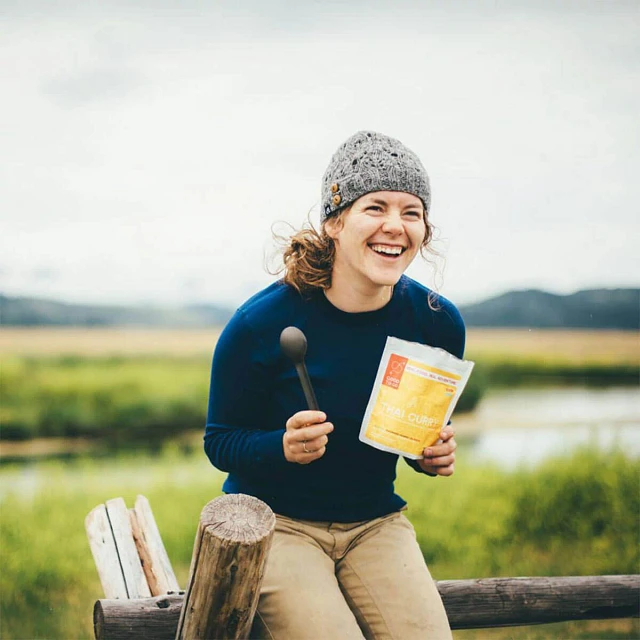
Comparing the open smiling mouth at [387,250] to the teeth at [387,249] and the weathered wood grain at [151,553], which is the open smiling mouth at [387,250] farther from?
the weathered wood grain at [151,553]

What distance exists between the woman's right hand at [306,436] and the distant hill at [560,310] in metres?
3.75

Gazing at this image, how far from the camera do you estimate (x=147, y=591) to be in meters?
2.22

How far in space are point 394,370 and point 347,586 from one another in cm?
59

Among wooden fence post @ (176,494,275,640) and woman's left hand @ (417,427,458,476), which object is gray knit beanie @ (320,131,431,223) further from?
wooden fence post @ (176,494,275,640)

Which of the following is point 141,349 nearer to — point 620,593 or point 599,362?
point 599,362

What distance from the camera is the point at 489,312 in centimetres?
548

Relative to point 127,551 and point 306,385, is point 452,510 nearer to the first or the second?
point 127,551

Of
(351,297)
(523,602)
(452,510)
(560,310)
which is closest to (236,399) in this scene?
(351,297)

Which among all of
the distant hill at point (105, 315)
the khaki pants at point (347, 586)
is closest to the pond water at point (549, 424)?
the distant hill at point (105, 315)

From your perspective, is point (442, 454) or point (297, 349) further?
point (442, 454)

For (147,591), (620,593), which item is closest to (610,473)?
(620,593)

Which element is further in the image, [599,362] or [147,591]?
[599,362]

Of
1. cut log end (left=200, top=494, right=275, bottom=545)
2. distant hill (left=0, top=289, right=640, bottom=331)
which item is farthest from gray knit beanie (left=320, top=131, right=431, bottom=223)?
distant hill (left=0, top=289, right=640, bottom=331)

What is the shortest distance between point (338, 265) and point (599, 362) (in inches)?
162
